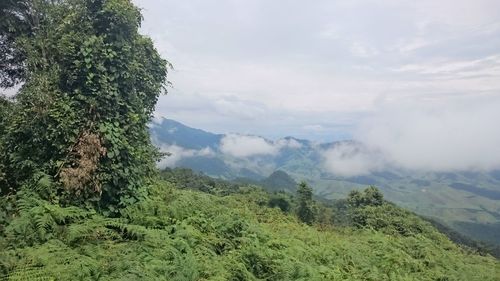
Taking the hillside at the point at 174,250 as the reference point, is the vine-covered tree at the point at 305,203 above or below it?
below

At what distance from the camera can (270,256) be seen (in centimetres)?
888

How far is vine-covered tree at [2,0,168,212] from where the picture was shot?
1001 cm

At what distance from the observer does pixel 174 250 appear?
7.75 m

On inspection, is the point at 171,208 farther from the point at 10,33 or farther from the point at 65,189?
the point at 10,33

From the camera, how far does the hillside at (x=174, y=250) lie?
21.6ft

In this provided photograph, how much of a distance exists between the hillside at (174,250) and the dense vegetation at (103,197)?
0.03 meters

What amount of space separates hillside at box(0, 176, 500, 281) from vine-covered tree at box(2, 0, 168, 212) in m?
0.83

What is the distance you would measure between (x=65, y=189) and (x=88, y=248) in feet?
9.42

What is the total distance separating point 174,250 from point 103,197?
11.1 feet

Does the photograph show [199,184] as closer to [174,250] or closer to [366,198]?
[366,198]

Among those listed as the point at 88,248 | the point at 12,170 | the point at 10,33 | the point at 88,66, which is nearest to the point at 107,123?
the point at 88,66

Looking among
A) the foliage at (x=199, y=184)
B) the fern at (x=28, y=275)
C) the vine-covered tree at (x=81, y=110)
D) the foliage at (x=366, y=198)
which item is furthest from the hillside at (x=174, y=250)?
the foliage at (x=366, y=198)

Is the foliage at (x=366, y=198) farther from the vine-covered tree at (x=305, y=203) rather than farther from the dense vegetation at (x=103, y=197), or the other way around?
the dense vegetation at (x=103, y=197)

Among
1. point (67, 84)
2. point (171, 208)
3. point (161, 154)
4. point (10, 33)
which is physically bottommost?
point (171, 208)
